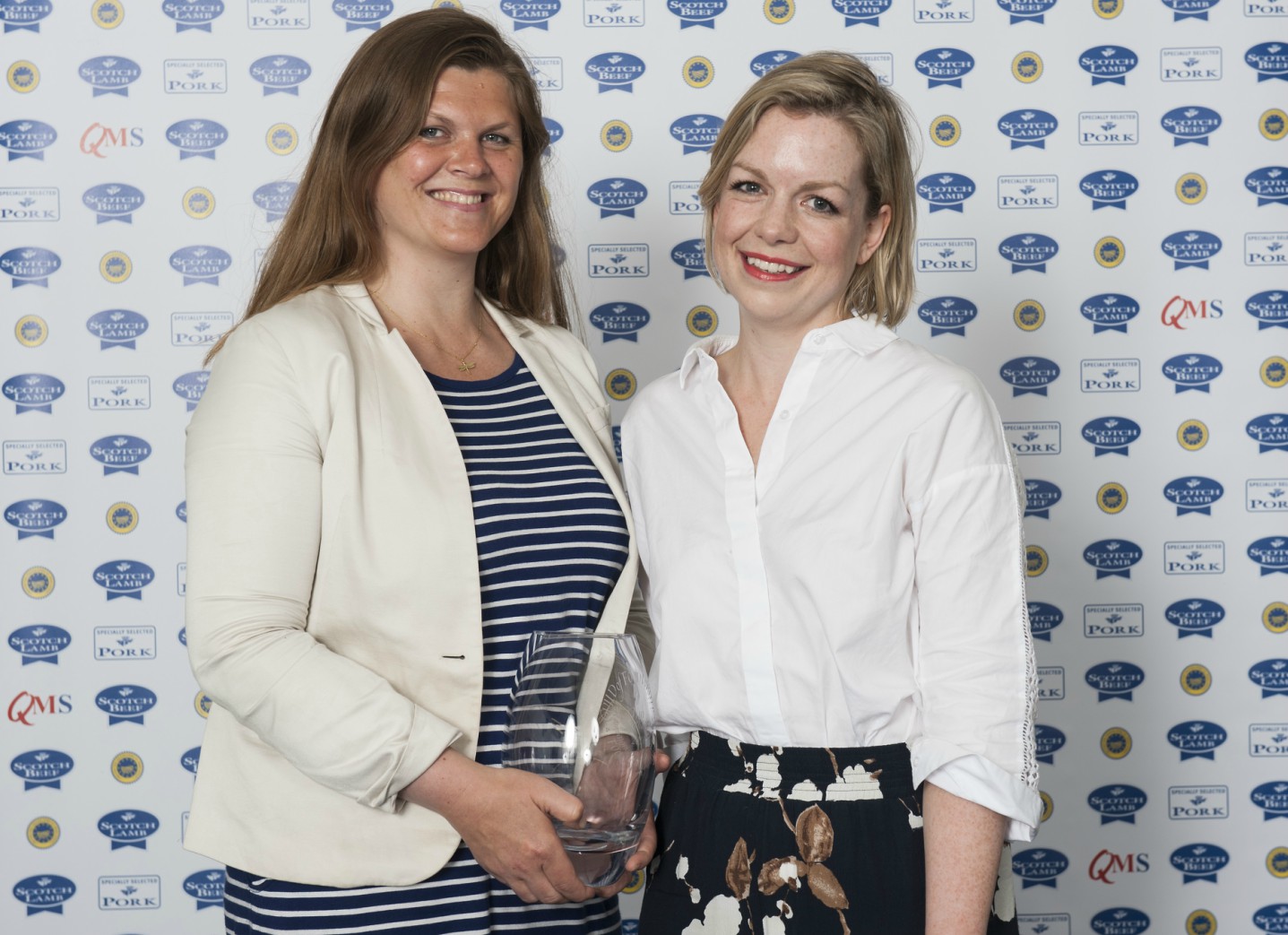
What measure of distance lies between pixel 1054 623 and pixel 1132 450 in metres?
0.43

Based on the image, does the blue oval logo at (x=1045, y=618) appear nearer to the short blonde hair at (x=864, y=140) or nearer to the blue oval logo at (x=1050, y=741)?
the blue oval logo at (x=1050, y=741)

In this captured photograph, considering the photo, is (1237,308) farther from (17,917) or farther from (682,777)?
(17,917)

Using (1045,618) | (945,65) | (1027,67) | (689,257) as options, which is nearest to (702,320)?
(689,257)

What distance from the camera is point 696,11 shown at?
2613 mm

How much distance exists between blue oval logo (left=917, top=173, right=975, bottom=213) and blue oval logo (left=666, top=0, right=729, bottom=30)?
0.58 m

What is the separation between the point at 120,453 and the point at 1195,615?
2402mm

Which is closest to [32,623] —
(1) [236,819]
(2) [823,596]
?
(1) [236,819]

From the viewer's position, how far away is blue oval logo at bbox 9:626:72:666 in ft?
8.44

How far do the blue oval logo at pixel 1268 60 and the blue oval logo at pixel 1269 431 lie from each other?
29.5 inches

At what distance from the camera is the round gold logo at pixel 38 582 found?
2.58 meters

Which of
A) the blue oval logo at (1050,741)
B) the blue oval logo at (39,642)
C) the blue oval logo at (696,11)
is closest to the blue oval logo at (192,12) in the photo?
the blue oval logo at (696,11)

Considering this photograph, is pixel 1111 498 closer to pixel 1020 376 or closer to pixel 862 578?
pixel 1020 376

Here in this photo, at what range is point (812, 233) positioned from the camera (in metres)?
1.41

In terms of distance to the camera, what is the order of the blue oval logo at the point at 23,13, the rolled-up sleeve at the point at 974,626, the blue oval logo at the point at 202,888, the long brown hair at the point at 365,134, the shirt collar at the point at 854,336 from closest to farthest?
the rolled-up sleeve at the point at 974,626
the shirt collar at the point at 854,336
the long brown hair at the point at 365,134
the blue oval logo at the point at 23,13
the blue oval logo at the point at 202,888
